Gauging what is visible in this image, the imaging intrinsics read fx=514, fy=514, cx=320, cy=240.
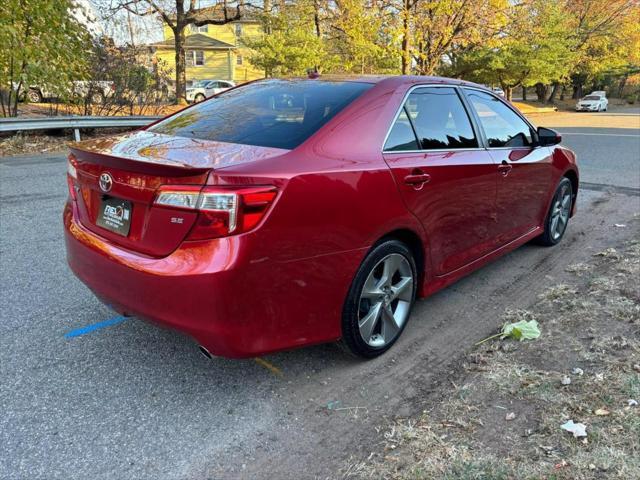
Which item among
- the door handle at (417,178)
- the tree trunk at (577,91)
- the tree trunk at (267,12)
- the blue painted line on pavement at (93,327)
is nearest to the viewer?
the door handle at (417,178)

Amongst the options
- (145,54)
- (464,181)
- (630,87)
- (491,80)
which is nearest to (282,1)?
(145,54)

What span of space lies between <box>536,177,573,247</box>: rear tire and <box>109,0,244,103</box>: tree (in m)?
18.5

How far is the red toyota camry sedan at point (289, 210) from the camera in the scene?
230cm

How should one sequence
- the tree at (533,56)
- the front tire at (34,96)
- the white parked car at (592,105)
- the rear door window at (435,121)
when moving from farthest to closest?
the white parked car at (592,105), the tree at (533,56), the front tire at (34,96), the rear door window at (435,121)

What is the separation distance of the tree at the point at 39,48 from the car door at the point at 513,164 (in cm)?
1069

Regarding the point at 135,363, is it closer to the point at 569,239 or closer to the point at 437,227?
the point at 437,227

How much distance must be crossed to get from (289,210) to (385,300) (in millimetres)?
1022

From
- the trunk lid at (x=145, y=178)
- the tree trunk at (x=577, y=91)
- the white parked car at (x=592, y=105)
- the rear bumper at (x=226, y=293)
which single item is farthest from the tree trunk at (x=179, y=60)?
the tree trunk at (x=577, y=91)

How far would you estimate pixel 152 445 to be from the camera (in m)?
2.37

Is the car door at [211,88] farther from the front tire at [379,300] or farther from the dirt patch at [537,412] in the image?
the dirt patch at [537,412]

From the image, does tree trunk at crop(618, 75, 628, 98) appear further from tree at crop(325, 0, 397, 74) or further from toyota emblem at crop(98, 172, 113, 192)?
toyota emblem at crop(98, 172, 113, 192)

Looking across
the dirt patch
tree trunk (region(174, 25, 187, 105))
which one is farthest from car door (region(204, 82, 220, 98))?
the dirt patch

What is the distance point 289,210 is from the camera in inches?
92.9

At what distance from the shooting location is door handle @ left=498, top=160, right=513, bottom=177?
13.0 feet
